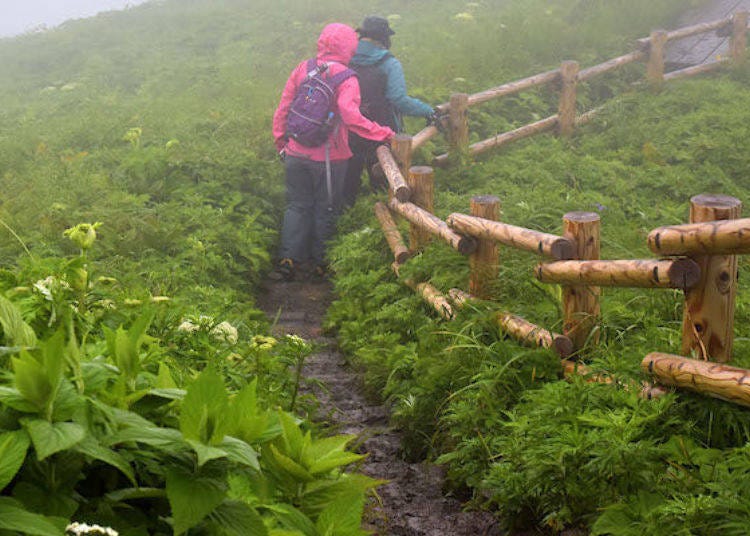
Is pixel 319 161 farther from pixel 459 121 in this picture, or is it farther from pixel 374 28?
pixel 459 121

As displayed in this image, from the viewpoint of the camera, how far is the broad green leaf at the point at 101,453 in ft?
6.88

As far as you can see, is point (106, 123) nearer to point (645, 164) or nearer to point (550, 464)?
point (645, 164)

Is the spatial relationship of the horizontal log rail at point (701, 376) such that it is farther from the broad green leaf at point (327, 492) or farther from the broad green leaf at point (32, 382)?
the broad green leaf at point (32, 382)

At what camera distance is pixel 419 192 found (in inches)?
331

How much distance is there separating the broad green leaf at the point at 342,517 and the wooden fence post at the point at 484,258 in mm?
3950

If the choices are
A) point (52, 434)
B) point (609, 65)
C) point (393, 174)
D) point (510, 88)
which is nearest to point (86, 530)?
point (52, 434)

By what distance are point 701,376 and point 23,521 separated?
9.90 ft

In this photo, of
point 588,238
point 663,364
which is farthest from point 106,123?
point 663,364

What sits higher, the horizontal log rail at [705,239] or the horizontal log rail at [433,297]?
the horizontal log rail at [705,239]

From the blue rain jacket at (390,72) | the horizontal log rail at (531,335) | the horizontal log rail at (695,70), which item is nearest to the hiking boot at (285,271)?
the blue rain jacket at (390,72)

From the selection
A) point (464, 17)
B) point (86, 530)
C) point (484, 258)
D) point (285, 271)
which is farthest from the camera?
point (464, 17)

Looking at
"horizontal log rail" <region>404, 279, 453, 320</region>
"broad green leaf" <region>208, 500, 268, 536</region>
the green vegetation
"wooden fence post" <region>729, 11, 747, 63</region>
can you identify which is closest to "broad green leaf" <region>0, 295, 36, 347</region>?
"broad green leaf" <region>208, 500, 268, 536</region>

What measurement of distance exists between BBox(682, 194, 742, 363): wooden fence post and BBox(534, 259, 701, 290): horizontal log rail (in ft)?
0.18

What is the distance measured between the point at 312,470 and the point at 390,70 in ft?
26.9
